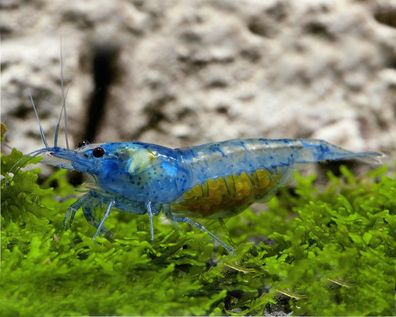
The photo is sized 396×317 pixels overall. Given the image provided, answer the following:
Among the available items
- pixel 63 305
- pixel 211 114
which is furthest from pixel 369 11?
pixel 63 305

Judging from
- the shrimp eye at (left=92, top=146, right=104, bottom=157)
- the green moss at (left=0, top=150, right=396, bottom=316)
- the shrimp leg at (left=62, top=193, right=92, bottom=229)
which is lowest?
the green moss at (left=0, top=150, right=396, bottom=316)

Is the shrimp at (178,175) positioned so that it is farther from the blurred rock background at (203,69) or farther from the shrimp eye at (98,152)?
the blurred rock background at (203,69)

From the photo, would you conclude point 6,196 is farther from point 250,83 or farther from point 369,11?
point 369,11

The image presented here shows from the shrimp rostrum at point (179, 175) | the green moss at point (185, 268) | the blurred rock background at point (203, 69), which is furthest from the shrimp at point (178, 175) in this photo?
the blurred rock background at point (203, 69)

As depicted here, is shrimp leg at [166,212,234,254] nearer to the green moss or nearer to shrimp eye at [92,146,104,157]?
the green moss

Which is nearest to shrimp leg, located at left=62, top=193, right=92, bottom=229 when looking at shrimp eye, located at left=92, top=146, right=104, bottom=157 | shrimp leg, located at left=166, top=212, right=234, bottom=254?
shrimp eye, located at left=92, top=146, right=104, bottom=157

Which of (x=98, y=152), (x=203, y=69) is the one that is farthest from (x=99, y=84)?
(x=98, y=152)
